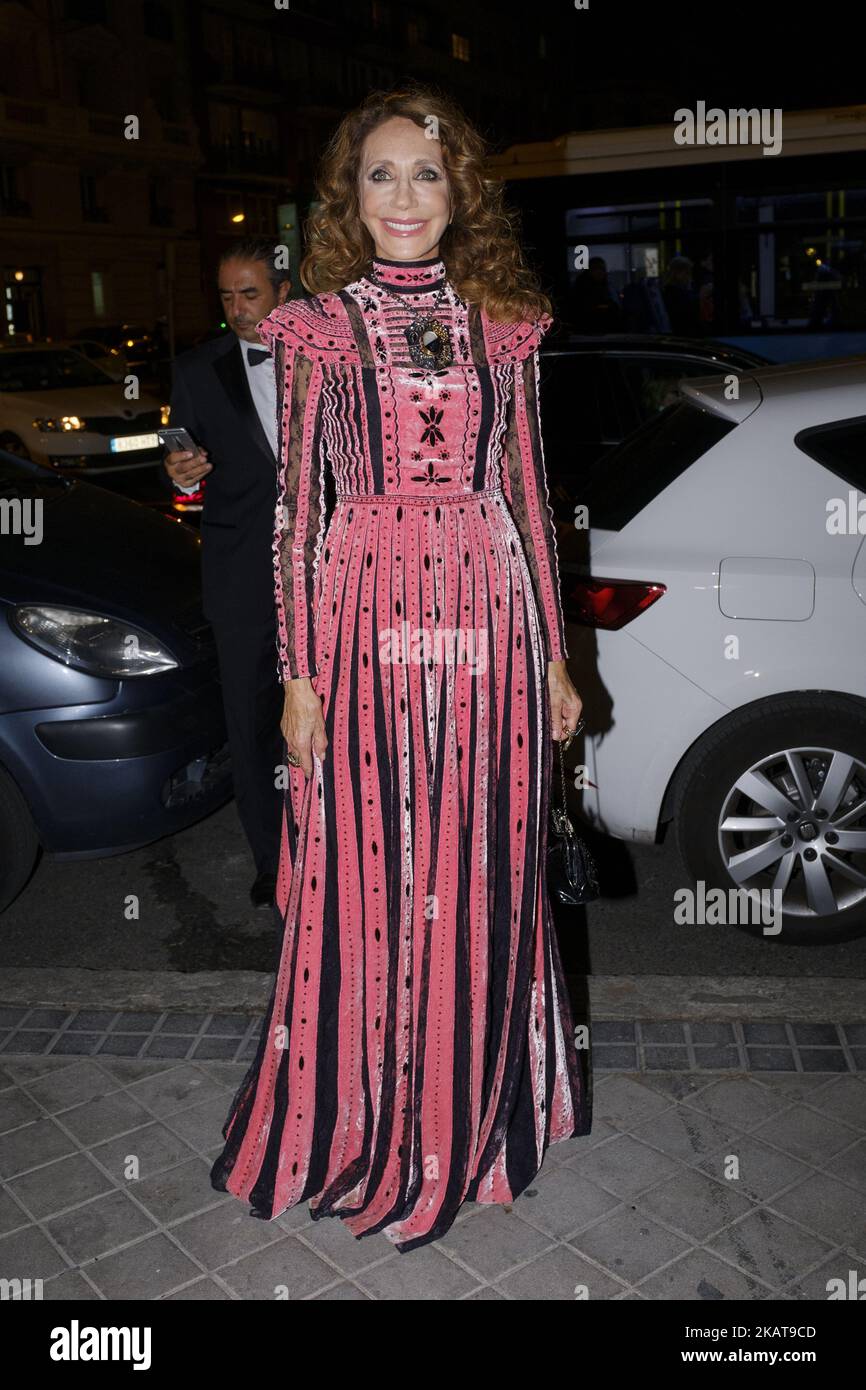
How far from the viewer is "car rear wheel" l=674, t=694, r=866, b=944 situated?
3961mm

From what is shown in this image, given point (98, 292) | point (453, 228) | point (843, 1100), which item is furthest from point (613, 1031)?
point (98, 292)

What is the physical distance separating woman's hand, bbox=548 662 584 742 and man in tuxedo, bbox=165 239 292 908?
1520 millimetres

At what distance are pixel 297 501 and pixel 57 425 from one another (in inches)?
498

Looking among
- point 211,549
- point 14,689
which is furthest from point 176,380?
point 14,689

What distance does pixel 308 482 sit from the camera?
2.60 m

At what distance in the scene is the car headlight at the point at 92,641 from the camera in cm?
418

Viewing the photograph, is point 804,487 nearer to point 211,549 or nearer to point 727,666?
point 727,666

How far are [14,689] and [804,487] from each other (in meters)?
2.44

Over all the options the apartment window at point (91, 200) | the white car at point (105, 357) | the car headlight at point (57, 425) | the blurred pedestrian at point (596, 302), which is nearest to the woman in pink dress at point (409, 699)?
the blurred pedestrian at point (596, 302)

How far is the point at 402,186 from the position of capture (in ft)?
8.50

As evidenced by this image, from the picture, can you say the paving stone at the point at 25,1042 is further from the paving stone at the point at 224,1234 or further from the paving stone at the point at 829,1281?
the paving stone at the point at 829,1281

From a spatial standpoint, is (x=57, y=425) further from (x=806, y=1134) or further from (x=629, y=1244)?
(x=629, y=1244)

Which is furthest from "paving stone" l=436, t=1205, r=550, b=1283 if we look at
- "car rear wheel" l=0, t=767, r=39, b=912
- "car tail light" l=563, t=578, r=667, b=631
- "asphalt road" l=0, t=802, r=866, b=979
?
"car rear wheel" l=0, t=767, r=39, b=912
